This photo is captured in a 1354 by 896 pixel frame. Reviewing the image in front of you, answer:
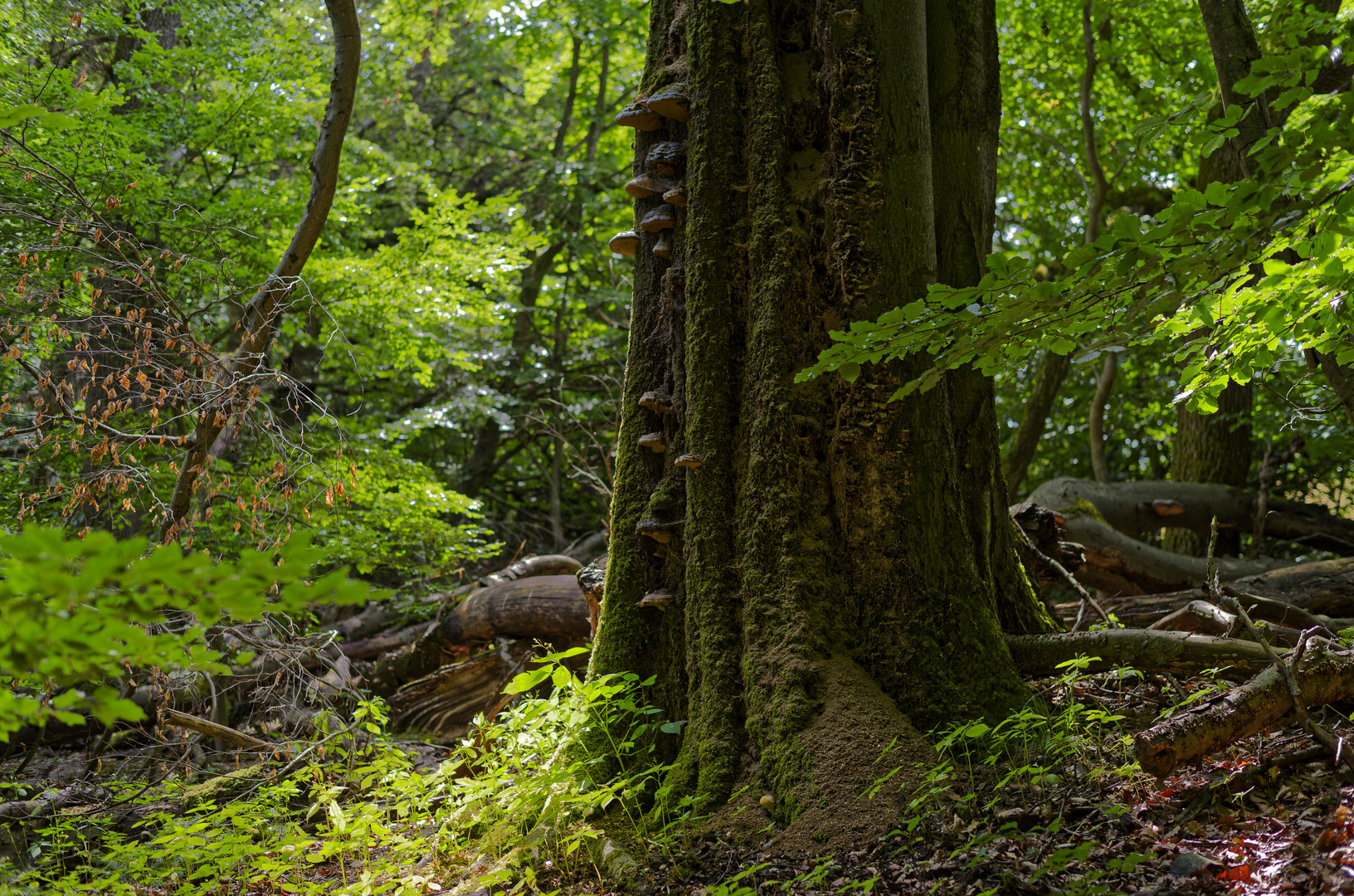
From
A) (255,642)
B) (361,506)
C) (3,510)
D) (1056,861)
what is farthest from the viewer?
(361,506)

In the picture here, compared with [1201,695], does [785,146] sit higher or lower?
higher

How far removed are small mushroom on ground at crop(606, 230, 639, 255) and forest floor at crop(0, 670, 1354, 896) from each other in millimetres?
2527

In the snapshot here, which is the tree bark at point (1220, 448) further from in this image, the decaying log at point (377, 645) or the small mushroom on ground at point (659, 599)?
the decaying log at point (377, 645)

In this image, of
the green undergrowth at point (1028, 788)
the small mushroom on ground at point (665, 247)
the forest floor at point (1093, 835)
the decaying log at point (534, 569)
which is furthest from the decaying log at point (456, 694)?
the green undergrowth at point (1028, 788)

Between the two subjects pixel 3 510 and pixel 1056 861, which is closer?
pixel 1056 861

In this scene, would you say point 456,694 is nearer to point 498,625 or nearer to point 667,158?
point 498,625

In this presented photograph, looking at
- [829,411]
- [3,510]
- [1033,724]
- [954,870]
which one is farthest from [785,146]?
[3,510]

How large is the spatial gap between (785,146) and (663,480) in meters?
1.54

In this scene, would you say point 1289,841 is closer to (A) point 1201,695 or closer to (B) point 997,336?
(A) point 1201,695

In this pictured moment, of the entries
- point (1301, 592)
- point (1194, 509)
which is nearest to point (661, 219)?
point (1301, 592)

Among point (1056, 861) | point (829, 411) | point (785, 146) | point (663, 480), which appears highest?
point (785, 146)

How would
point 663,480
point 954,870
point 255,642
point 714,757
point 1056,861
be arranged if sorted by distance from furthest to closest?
point 255,642
point 663,480
point 714,757
point 954,870
point 1056,861

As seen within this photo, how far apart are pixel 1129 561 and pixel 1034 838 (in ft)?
17.6

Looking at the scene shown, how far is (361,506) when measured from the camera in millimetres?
8867
